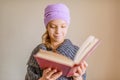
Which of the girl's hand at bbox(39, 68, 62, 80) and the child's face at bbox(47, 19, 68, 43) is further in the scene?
the child's face at bbox(47, 19, 68, 43)

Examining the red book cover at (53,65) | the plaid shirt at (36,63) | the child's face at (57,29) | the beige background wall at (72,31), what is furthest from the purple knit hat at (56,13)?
the beige background wall at (72,31)

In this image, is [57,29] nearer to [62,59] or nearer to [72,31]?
[62,59]

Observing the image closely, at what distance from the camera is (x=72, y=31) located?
1592mm

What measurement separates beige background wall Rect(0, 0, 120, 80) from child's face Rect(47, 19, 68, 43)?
0.50 meters

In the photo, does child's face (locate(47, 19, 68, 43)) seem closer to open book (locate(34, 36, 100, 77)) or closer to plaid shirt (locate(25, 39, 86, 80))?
plaid shirt (locate(25, 39, 86, 80))

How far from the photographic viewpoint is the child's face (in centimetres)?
108

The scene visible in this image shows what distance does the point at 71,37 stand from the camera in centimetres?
159

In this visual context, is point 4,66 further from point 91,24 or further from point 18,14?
point 91,24

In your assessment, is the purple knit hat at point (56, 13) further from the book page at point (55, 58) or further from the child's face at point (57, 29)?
the book page at point (55, 58)

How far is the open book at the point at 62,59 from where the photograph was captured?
34.3 inches

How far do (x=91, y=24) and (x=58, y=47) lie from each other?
1.75 feet

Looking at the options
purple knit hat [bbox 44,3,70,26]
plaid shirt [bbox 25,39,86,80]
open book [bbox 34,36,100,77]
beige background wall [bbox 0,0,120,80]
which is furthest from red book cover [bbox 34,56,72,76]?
beige background wall [bbox 0,0,120,80]

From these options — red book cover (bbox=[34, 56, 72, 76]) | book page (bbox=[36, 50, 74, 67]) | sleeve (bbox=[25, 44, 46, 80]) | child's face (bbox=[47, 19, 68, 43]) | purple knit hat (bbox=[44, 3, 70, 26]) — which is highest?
purple knit hat (bbox=[44, 3, 70, 26])

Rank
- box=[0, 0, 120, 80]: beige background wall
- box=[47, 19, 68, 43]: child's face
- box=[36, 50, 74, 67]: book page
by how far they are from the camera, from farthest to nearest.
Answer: box=[0, 0, 120, 80]: beige background wall, box=[47, 19, 68, 43]: child's face, box=[36, 50, 74, 67]: book page
